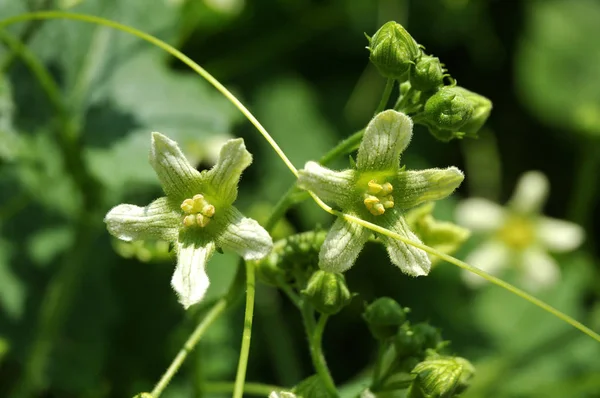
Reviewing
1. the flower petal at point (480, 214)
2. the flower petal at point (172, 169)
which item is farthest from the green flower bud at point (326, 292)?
the flower petal at point (480, 214)

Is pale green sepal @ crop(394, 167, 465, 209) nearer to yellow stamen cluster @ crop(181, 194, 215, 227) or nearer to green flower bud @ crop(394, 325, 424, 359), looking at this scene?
green flower bud @ crop(394, 325, 424, 359)

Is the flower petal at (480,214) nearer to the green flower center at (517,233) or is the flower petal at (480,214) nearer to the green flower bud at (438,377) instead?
Answer: the green flower center at (517,233)

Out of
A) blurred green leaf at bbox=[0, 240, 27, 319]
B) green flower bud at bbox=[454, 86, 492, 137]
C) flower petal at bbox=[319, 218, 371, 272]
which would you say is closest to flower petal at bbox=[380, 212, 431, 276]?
flower petal at bbox=[319, 218, 371, 272]

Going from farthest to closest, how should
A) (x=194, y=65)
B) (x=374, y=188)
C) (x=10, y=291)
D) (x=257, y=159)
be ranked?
(x=257, y=159)
(x=10, y=291)
(x=194, y=65)
(x=374, y=188)

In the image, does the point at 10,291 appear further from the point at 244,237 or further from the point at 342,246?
the point at 342,246

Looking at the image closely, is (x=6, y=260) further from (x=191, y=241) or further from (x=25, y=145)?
(x=191, y=241)

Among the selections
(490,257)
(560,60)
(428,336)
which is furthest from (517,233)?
(428,336)
